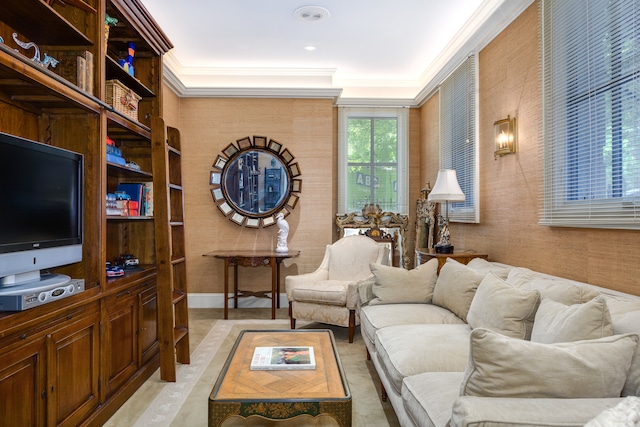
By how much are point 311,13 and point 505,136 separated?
1979mm

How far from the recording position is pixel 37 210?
6.63 ft

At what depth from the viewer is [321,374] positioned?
2057mm

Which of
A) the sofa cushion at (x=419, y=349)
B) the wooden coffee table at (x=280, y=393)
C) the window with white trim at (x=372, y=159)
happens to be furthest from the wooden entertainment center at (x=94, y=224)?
the window with white trim at (x=372, y=159)

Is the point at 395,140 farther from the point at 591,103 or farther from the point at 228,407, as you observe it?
the point at 228,407

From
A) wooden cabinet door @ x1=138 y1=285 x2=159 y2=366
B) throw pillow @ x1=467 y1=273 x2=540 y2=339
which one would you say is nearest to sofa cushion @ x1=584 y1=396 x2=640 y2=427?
throw pillow @ x1=467 y1=273 x2=540 y2=339

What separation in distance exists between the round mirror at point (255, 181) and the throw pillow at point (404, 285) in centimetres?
218

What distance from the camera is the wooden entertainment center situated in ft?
6.08

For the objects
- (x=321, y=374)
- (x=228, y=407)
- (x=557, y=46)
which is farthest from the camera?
(x=557, y=46)

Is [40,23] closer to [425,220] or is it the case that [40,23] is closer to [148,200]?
[148,200]

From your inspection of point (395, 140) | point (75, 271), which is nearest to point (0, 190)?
point (75, 271)

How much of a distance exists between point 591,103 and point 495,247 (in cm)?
151

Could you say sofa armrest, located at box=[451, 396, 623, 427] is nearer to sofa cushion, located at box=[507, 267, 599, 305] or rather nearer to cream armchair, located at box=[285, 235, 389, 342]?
sofa cushion, located at box=[507, 267, 599, 305]

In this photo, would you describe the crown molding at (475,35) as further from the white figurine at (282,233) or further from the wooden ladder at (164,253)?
the wooden ladder at (164,253)

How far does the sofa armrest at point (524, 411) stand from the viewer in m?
1.16
